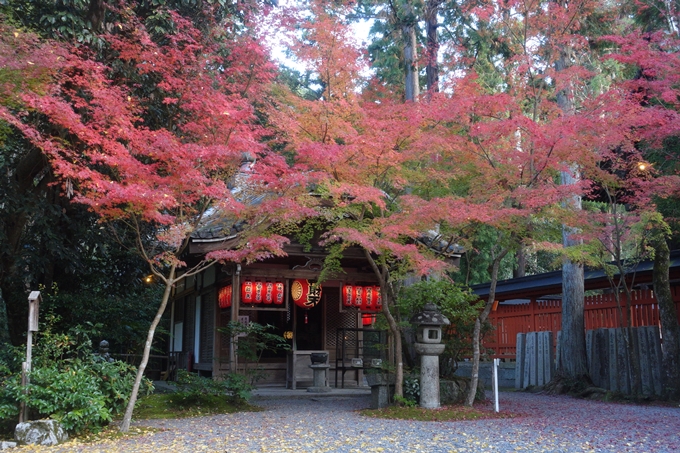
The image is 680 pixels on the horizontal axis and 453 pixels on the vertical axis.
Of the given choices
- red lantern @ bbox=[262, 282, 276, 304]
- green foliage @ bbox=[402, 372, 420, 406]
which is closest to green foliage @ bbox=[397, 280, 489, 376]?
green foliage @ bbox=[402, 372, 420, 406]

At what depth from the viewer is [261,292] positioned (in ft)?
45.6

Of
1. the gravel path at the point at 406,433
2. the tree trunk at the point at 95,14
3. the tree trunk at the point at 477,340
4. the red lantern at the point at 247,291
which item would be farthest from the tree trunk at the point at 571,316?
the tree trunk at the point at 95,14

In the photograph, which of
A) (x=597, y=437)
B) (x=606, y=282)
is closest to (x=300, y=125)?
(x=597, y=437)

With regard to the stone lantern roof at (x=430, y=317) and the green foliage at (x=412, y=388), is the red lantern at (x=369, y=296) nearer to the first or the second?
the green foliage at (x=412, y=388)

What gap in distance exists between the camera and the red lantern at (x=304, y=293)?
574 inches

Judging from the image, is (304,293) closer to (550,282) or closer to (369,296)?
(369,296)

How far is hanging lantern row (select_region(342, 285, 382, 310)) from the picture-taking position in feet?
48.6

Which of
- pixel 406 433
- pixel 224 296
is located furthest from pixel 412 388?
pixel 224 296

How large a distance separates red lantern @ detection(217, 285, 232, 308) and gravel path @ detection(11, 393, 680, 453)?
3.67m

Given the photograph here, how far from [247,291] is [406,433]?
22.1 ft

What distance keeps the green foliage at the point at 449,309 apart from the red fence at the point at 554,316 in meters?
0.94

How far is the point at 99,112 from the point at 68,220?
4.33m

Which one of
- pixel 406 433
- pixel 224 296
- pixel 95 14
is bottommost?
pixel 406 433

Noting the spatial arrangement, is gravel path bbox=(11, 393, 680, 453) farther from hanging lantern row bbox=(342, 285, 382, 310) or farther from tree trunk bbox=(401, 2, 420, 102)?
tree trunk bbox=(401, 2, 420, 102)
